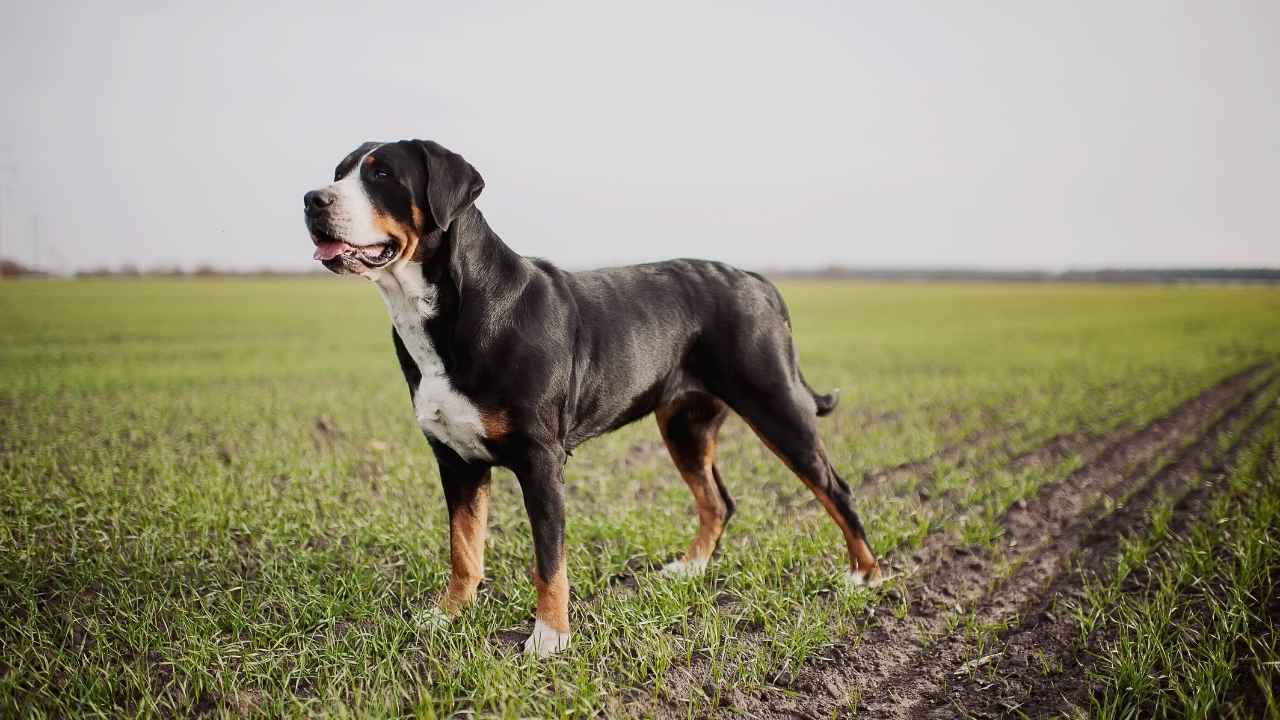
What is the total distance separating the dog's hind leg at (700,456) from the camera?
4555 millimetres

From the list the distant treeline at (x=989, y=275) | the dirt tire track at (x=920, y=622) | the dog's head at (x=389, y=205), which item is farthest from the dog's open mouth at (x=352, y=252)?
the distant treeline at (x=989, y=275)

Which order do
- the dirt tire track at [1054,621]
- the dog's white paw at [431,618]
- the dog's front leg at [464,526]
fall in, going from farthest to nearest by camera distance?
the dog's front leg at [464,526] < the dog's white paw at [431,618] < the dirt tire track at [1054,621]

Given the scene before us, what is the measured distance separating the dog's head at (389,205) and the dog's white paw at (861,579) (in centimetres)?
304

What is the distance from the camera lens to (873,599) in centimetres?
418

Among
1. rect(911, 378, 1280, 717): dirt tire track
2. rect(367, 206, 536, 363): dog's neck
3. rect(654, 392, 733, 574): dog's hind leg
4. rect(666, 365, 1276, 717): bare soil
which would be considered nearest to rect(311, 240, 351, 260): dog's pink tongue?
rect(367, 206, 536, 363): dog's neck

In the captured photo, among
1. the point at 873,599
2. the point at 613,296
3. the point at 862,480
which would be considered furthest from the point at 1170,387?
the point at 613,296

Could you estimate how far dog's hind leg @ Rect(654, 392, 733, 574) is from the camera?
455 centimetres

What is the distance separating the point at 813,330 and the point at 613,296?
25959 millimetres

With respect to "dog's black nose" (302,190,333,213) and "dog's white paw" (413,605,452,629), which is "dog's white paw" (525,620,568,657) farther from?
"dog's black nose" (302,190,333,213)

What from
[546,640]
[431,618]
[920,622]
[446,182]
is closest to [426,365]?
[446,182]

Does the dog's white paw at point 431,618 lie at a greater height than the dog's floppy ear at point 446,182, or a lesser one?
lesser

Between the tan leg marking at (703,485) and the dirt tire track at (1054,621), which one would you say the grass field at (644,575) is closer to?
the dirt tire track at (1054,621)

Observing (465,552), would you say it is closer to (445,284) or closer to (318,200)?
(445,284)

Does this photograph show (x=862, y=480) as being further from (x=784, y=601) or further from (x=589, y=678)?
(x=589, y=678)
